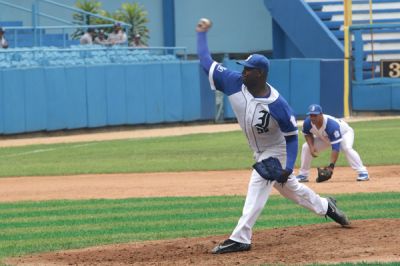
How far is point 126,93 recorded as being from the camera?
1146 inches

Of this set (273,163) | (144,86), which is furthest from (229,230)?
(144,86)

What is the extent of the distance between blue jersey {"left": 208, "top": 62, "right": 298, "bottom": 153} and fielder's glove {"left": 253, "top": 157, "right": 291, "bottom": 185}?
192 mm

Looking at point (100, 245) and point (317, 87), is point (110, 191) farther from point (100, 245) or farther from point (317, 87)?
point (317, 87)

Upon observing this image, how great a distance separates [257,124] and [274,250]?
1104 millimetres

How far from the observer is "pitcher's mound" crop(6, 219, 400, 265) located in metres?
8.95

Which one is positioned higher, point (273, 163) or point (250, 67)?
point (250, 67)

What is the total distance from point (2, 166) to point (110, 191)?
495cm

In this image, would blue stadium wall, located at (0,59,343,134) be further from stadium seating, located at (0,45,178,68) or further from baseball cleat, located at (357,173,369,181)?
baseball cleat, located at (357,173,369,181)

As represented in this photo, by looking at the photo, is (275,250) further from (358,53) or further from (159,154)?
(358,53)

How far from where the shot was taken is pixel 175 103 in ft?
99.3

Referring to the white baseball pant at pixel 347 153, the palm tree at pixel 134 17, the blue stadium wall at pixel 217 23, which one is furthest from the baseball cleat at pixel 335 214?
the blue stadium wall at pixel 217 23

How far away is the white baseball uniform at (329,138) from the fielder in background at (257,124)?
6.16m

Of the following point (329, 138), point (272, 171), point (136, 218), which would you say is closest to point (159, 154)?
point (329, 138)

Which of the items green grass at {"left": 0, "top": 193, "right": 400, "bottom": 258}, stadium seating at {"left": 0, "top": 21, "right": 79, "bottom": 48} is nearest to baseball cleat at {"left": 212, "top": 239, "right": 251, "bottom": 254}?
green grass at {"left": 0, "top": 193, "right": 400, "bottom": 258}
